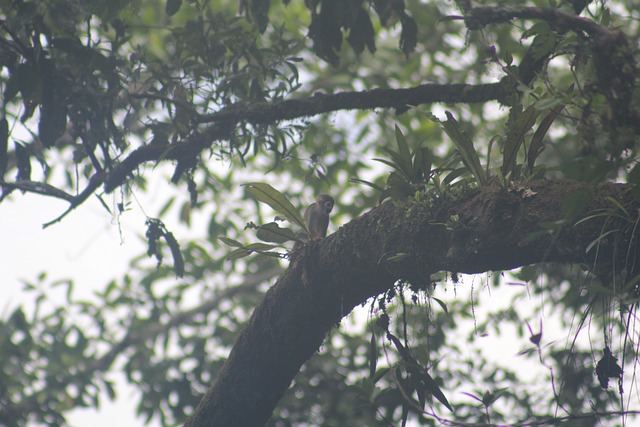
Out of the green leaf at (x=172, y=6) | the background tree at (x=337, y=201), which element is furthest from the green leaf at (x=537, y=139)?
the green leaf at (x=172, y=6)

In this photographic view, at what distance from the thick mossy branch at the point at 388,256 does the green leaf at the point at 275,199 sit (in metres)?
0.26

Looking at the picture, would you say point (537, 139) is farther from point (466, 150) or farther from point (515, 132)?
point (466, 150)

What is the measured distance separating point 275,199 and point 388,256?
2.40 feet

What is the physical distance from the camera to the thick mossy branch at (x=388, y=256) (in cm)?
198

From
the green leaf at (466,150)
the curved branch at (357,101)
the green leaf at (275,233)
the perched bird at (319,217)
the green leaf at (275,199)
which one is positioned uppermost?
the curved branch at (357,101)

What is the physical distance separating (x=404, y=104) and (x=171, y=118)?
114cm

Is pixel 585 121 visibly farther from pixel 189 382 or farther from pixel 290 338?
pixel 189 382

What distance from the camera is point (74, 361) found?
5.95 m

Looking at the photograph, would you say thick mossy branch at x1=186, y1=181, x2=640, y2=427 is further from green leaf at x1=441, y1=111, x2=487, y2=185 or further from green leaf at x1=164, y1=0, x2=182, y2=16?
green leaf at x1=164, y1=0, x2=182, y2=16

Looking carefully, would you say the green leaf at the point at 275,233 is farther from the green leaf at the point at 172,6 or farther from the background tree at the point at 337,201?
the green leaf at the point at 172,6

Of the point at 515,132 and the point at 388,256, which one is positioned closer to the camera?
the point at 388,256

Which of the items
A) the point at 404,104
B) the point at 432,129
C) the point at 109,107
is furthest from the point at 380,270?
the point at 432,129

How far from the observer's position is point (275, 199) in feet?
9.20

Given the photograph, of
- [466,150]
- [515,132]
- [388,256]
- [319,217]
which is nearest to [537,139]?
[515,132]
